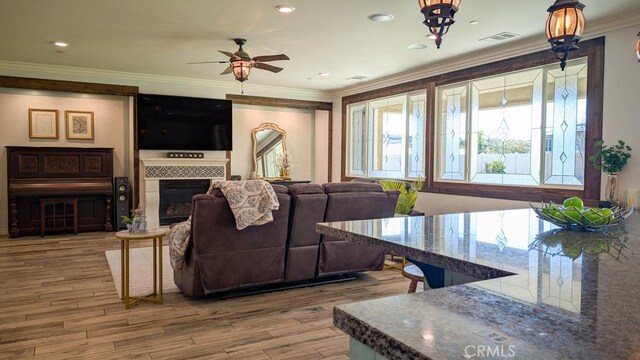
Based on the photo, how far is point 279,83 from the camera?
8.73m

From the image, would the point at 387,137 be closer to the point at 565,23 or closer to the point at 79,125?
the point at 79,125

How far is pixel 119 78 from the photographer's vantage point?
7.72 metres

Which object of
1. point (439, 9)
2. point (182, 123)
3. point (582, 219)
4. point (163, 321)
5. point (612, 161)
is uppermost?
point (439, 9)

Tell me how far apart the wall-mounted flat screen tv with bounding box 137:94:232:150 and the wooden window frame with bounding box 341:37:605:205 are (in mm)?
3106

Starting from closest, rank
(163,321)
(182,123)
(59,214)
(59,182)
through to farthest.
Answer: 1. (163,321)
2. (59,182)
3. (59,214)
4. (182,123)

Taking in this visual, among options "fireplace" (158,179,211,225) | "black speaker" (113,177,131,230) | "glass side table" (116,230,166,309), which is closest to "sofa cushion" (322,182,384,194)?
"glass side table" (116,230,166,309)

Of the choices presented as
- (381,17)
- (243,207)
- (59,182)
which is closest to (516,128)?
(381,17)

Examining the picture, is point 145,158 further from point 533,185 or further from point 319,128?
point 533,185

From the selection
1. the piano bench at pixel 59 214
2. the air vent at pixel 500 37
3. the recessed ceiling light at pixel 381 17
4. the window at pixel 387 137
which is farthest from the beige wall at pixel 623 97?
the piano bench at pixel 59 214

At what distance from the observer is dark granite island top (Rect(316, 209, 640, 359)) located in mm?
609

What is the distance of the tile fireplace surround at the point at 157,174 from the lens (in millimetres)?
7734

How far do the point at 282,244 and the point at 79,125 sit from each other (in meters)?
5.60

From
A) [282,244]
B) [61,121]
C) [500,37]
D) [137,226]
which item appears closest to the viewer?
[137,226]

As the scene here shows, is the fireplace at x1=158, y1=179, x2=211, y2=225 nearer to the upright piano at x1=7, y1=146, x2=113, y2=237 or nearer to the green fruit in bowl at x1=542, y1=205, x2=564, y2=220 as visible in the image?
the upright piano at x1=7, y1=146, x2=113, y2=237
